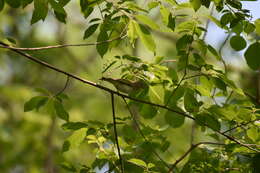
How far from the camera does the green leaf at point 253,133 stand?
1204 millimetres

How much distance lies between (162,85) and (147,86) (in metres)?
0.05

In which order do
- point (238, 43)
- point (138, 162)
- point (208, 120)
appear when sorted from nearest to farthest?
point (138, 162) < point (208, 120) < point (238, 43)

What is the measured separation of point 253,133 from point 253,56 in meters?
0.23

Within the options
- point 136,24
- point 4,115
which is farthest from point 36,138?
point 136,24

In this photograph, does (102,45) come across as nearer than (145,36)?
No

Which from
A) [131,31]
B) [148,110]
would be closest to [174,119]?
[148,110]

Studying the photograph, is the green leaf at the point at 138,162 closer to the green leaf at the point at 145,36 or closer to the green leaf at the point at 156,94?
the green leaf at the point at 156,94

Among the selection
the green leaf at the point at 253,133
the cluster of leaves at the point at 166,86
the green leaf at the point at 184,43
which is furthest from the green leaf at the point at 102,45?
the green leaf at the point at 253,133

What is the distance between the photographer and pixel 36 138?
14.4ft

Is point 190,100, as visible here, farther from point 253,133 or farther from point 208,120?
point 253,133

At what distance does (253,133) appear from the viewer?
1.21 metres

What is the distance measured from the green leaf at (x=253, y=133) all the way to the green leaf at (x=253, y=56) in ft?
0.57

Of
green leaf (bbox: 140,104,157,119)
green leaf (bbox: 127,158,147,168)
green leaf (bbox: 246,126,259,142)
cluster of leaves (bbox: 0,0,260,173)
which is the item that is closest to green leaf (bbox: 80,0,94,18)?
cluster of leaves (bbox: 0,0,260,173)

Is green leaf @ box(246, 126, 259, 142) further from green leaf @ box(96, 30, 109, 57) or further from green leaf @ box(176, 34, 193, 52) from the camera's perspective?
green leaf @ box(96, 30, 109, 57)
